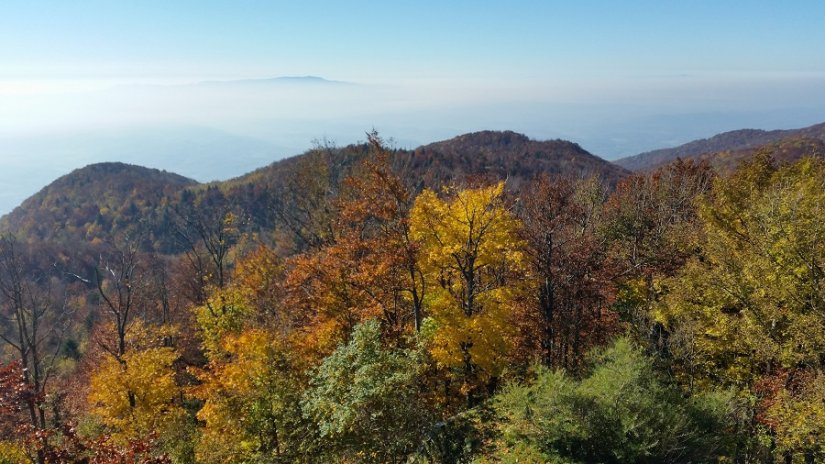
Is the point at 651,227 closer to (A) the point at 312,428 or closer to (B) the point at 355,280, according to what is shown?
(B) the point at 355,280

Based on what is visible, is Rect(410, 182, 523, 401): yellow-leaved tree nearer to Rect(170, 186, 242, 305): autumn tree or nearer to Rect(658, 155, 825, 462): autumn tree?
Rect(658, 155, 825, 462): autumn tree

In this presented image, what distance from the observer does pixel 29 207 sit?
153000 mm

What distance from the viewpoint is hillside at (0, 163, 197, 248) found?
130375 mm

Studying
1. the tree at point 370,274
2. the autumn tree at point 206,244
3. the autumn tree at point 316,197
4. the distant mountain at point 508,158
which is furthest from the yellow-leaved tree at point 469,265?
the distant mountain at point 508,158

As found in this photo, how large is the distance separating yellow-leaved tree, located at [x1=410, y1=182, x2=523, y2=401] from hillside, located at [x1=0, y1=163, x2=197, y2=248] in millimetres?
118912

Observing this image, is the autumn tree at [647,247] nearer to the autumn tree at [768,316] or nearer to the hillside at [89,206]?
the autumn tree at [768,316]

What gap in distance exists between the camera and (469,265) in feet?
62.3

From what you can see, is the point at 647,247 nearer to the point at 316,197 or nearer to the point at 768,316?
the point at 768,316

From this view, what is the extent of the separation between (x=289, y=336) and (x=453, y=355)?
6987mm

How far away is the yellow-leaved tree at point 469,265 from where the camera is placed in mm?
17453

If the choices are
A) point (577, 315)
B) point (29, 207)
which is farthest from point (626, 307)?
point (29, 207)

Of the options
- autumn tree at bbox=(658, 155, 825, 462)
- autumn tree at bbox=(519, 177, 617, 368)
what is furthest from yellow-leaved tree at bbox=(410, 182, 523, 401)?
autumn tree at bbox=(658, 155, 825, 462)

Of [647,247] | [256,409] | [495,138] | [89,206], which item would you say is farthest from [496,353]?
[89,206]

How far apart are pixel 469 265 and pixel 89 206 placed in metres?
165
